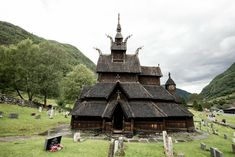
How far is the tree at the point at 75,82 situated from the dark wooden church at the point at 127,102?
25786mm

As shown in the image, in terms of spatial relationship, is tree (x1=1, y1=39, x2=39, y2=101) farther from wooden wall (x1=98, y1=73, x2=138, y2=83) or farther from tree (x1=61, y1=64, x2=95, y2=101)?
wooden wall (x1=98, y1=73, x2=138, y2=83)

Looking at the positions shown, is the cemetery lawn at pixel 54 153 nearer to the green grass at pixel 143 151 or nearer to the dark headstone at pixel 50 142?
the dark headstone at pixel 50 142

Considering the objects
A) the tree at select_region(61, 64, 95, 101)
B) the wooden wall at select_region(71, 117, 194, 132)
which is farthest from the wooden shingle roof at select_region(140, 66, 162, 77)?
the tree at select_region(61, 64, 95, 101)

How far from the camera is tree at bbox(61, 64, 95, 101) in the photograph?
189 ft

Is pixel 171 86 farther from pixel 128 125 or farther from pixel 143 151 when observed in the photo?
pixel 143 151

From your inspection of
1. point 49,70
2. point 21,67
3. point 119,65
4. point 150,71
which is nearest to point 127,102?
point 119,65

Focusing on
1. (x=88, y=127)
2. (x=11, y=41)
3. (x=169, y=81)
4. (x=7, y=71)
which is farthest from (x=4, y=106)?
(x=11, y=41)

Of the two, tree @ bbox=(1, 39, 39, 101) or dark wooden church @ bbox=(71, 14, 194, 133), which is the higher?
tree @ bbox=(1, 39, 39, 101)

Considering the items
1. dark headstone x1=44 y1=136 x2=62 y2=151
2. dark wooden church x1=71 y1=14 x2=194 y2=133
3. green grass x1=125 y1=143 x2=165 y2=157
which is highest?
dark wooden church x1=71 y1=14 x2=194 y2=133

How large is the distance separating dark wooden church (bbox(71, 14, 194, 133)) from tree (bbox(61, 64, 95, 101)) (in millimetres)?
25786

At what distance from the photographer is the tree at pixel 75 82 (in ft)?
189

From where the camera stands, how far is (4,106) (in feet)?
118

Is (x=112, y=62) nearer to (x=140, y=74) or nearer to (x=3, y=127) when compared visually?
(x=140, y=74)

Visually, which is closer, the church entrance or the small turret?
the church entrance
